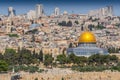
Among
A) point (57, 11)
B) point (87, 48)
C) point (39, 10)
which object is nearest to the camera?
point (87, 48)

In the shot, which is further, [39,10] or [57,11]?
[57,11]

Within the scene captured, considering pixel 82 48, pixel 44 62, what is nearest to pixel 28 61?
pixel 44 62

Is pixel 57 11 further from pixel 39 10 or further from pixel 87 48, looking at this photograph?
pixel 87 48

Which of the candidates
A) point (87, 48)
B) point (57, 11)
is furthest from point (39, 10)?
point (87, 48)

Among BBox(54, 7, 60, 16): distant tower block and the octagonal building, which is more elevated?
BBox(54, 7, 60, 16): distant tower block

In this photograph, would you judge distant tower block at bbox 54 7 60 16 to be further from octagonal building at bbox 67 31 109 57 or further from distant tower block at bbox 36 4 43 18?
octagonal building at bbox 67 31 109 57

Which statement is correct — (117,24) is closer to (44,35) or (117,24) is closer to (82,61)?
(44,35)

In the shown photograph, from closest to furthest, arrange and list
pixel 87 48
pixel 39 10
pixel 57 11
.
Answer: pixel 87 48, pixel 39 10, pixel 57 11

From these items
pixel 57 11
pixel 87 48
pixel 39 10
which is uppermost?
pixel 39 10

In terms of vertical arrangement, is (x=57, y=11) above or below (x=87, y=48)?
above

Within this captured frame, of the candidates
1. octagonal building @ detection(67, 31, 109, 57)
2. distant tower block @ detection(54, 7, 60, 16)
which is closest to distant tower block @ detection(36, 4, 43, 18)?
distant tower block @ detection(54, 7, 60, 16)

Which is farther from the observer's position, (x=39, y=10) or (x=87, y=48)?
(x=39, y=10)
